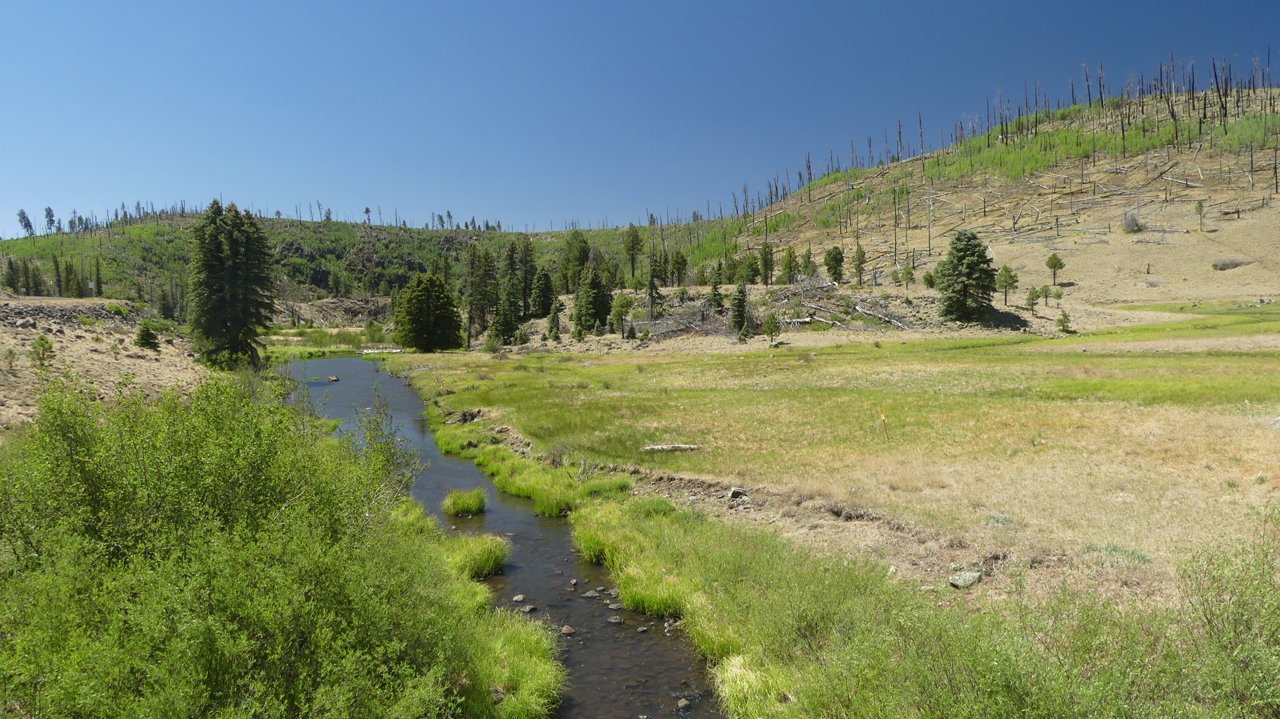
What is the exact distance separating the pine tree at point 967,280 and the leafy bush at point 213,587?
79582mm

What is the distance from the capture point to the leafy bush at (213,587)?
16.6 ft

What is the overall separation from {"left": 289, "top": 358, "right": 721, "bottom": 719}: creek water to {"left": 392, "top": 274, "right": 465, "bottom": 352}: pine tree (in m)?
64.3

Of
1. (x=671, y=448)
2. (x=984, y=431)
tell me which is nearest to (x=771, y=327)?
(x=984, y=431)

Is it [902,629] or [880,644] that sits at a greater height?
[880,644]

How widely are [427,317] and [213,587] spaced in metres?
81.5

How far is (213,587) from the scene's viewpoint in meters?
5.92

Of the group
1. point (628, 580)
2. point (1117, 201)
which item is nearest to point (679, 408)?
point (628, 580)

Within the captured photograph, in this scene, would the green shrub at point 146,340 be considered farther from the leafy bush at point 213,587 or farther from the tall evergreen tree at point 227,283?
the leafy bush at point 213,587

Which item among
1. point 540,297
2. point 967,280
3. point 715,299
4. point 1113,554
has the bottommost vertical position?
point 1113,554

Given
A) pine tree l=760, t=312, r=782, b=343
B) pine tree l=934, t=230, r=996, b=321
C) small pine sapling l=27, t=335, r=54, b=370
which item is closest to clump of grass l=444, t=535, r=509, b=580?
small pine sapling l=27, t=335, r=54, b=370

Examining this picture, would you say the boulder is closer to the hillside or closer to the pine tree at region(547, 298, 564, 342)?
the pine tree at region(547, 298, 564, 342)

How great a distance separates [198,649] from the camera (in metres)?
5.38

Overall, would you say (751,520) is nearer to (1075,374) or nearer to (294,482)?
(294,482)

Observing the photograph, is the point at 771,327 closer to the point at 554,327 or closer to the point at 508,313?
the point at 554,327
